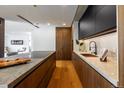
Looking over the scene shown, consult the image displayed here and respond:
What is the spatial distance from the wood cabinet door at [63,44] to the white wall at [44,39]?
46cm

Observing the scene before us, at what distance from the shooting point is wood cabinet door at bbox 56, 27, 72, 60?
9547mm

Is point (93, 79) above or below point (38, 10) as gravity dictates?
below

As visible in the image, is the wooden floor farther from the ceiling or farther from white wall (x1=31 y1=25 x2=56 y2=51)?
white wall (x1=31 y1=25 x2=56 y2=51)

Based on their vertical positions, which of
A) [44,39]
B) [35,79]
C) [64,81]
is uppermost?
[44,39]

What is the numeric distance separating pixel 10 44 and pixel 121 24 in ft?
54.3

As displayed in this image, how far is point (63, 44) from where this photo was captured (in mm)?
9555

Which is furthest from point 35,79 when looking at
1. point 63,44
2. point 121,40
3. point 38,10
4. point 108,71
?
point 63,44

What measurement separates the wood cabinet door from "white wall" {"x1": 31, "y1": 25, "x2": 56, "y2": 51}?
46 centimetres

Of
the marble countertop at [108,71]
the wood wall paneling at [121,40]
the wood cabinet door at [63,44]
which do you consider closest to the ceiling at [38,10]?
the marble countertop at [108,71]

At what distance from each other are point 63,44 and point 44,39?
1.47 m

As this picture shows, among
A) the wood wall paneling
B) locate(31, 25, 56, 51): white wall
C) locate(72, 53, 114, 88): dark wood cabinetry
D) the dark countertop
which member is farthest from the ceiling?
locate(31, 25, 56, 51): white wall

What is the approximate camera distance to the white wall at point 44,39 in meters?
9.89

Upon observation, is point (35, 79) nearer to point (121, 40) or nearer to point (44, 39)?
point (121, 40)
